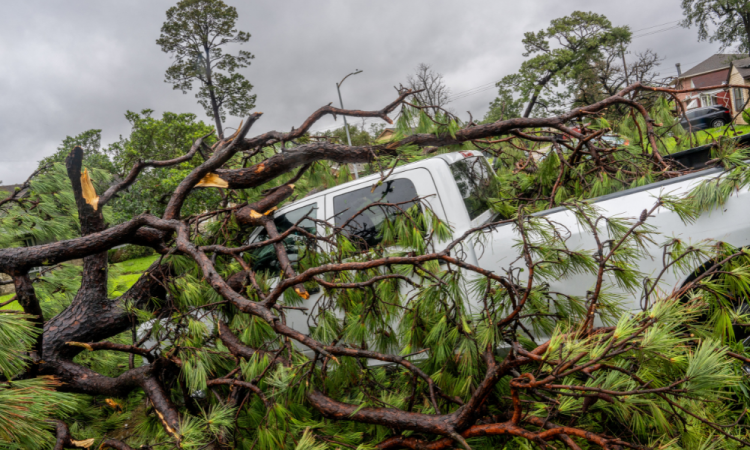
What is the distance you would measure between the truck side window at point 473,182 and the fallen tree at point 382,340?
0.28 meters

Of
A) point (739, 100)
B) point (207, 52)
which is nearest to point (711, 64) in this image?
point (739, 100)

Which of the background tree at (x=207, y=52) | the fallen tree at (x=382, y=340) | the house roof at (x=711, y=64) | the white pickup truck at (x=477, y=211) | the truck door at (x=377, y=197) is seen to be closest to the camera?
the fallen tree at (x=382, y=340)

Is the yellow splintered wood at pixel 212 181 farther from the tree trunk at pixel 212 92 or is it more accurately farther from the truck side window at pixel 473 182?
the tree trunk at pixel 212 92

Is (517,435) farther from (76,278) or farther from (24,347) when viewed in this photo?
(76,278)

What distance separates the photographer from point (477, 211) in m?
2.82

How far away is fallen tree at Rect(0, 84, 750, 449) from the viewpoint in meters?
1.18

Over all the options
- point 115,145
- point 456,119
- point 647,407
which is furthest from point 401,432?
point 115,145

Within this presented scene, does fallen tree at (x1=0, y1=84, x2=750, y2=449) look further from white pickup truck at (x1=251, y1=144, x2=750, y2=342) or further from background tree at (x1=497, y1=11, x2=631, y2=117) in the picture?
background tree at (x1=497, y1=11, x2=631, y2=117)

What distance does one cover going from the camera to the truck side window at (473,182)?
2766 millimetres

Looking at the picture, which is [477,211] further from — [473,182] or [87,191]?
[87,191]

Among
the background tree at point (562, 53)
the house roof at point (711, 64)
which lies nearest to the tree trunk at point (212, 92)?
the background tree at point (562, 53)

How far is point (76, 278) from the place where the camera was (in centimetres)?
334

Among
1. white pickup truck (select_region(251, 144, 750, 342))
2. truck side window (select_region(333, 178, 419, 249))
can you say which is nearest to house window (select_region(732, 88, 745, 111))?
white pickup truck (select_region(251, 144, 750, 342))

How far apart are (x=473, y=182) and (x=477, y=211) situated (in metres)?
0.28
